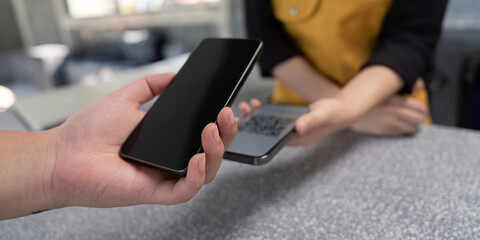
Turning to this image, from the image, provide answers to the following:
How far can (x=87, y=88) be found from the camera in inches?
30.5

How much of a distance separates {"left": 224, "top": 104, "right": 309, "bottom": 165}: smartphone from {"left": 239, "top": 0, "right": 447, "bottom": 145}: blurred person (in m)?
0.02

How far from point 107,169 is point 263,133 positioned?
0.55ft

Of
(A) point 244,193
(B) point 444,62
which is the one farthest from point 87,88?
(B) point 444,62

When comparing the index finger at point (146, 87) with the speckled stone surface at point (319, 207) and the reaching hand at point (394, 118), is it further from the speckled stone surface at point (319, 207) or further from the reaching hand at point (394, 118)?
the reaching hand at point (394, 118)

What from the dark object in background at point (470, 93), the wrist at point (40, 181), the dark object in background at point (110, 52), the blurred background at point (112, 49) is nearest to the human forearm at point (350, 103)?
the wrist at point (40, 181)

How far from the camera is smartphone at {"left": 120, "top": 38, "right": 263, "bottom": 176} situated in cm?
28

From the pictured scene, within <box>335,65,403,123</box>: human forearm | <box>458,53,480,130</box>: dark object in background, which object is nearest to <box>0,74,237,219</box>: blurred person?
<box>335,65,403,123</box>: human forearm

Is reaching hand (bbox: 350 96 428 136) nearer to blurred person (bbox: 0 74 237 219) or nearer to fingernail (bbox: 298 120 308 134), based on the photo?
fingernail (bbox: 298 120 308 134)

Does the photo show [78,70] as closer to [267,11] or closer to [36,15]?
[36,15]

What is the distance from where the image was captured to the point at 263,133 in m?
0.36

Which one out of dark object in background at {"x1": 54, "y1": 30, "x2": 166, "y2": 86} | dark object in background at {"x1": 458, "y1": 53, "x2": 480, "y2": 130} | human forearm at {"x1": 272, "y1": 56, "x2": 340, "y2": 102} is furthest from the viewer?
dark object in background at {"x1": 54, "y1": 30, "x2": 166, "y2": 86}

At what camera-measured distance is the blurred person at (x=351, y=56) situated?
Result: 0.45 m

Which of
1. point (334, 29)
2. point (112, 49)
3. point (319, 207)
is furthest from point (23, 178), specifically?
point (112, 49)

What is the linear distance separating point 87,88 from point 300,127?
0.61 meters
